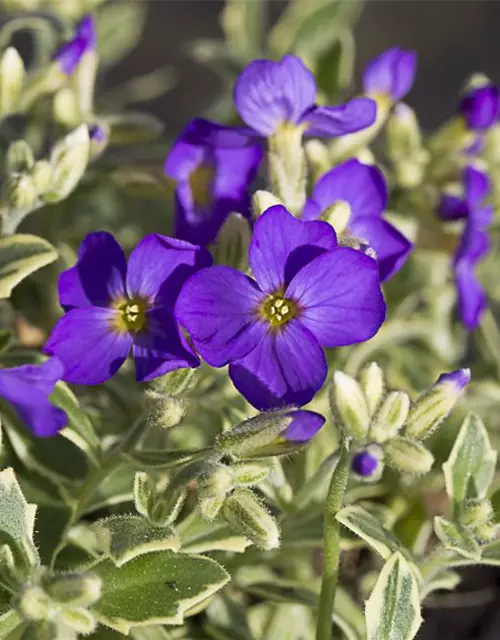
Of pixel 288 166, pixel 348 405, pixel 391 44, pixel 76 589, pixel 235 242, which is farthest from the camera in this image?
pixel 391 44

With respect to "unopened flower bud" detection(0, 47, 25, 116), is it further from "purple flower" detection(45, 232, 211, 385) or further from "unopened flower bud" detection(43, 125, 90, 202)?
"purple flower" detection(45, 232, 211, 385)

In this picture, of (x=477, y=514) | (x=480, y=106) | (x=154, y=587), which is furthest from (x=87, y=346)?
(x=480, y=106)

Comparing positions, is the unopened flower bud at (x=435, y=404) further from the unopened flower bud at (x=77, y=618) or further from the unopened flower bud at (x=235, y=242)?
the unopened flower bud at (x=77, y=618)

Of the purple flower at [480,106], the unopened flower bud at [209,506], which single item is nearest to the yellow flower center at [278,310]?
the unopened flower bud at [209,506]

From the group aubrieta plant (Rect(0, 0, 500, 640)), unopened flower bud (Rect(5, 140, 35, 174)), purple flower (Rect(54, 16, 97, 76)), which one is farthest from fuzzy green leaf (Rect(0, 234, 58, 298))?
purple flower (Rect(54, 16, 97, 76))

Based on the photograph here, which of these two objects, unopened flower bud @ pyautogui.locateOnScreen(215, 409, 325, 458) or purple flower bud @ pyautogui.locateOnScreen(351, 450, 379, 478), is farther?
purple flower bud @ pyautogui.locateOnScreen(351, 450, 379, 478)

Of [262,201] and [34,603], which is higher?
[262,201]

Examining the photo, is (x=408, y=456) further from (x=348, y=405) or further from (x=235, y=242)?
(x=235, y=242)
